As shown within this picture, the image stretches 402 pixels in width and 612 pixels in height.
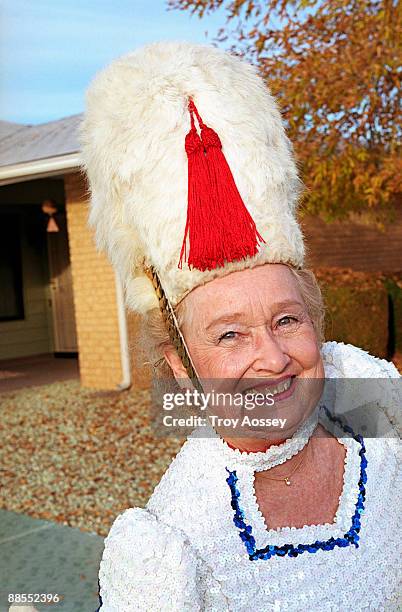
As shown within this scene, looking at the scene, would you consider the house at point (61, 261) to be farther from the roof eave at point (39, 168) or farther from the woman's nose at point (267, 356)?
the woman's nose at point (267, 356)

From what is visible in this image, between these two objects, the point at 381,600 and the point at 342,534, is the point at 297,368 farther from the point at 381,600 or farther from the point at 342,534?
the point at 381,600

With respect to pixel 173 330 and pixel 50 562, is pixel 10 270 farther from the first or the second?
pixel 173 330

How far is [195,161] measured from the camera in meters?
1.37

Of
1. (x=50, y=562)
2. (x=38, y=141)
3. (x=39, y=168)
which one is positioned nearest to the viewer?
(x=50, y=562)

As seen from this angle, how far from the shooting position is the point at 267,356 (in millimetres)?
1383

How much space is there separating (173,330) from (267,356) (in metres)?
0.22

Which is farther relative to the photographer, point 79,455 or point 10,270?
point 10,270

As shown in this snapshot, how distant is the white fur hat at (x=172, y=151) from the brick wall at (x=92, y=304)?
7.70 meters

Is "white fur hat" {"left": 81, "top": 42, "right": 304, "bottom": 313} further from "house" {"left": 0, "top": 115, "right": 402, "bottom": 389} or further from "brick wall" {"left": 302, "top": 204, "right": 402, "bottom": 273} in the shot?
"brick wall" {"left": 302, "top": 204, "right": 402, "bottom": 273}

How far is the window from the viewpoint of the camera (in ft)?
42.1

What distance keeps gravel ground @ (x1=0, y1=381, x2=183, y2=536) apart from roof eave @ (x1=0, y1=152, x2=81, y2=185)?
2.73 meters

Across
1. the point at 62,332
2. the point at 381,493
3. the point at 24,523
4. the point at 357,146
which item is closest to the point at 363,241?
the point at 62,332

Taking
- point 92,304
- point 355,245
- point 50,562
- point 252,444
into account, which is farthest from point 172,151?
point 355,245

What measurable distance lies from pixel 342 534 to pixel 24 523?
432 centimetres
